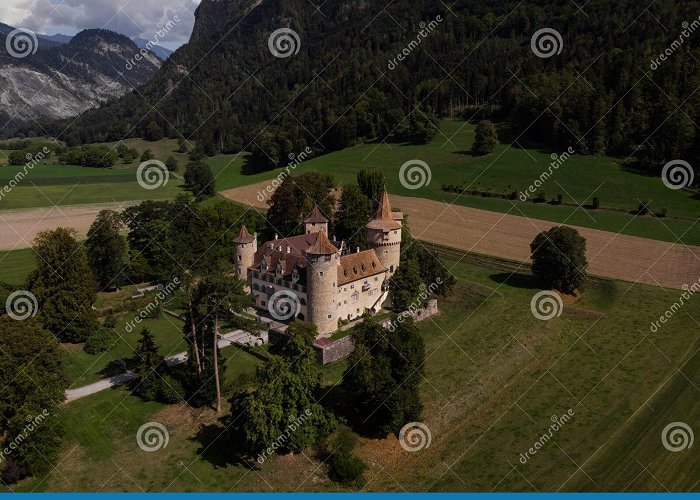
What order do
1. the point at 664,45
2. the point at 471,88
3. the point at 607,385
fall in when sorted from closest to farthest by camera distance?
the point at 607,385 < the point at 664,45 < the point at 471,88

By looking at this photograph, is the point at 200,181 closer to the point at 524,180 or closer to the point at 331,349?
the point at 524,180

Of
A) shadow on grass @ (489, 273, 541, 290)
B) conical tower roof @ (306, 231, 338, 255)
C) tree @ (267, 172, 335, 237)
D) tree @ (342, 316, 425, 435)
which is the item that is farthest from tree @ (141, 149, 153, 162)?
tree @ (342, 316, 425, 435)

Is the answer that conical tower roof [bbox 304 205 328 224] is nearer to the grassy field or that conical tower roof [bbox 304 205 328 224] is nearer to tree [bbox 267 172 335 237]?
tree [bbox 267 172 335 237]

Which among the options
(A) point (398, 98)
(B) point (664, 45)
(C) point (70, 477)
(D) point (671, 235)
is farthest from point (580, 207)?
(C) point (70, 477)

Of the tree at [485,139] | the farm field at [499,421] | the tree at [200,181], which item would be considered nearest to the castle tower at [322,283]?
the farm field at [499,421]

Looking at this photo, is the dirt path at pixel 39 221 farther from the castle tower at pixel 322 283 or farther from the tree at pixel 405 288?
the tree at pixel 405 288

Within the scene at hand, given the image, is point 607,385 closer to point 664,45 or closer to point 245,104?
point 664,45
